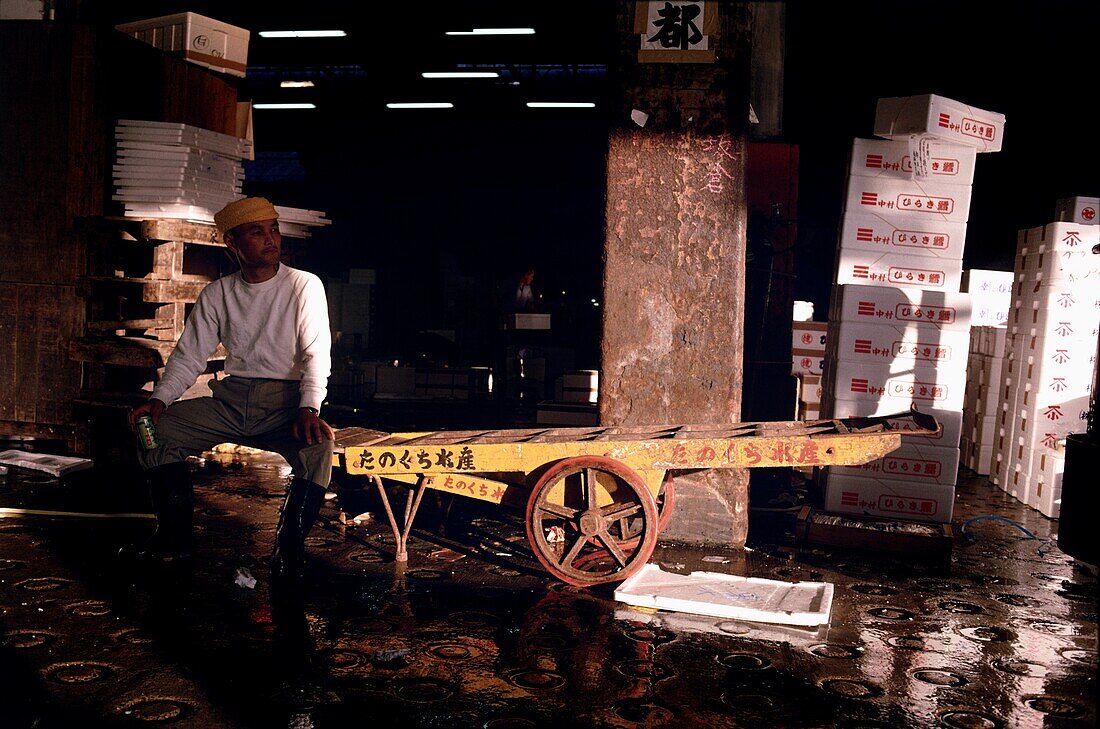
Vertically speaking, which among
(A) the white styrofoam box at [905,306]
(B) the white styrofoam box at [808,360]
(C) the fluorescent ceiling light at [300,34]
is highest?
(C) the fluorescent ceiling light at [300,34]

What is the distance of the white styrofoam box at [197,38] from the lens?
23.3 feet

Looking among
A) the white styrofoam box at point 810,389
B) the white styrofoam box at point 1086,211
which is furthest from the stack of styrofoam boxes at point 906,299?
the white styrofoam box at point 810,389

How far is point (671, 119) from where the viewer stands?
192 inches

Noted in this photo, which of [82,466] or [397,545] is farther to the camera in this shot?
[82,466]

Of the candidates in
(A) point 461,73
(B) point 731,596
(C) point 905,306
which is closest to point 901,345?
(C) point 905,306

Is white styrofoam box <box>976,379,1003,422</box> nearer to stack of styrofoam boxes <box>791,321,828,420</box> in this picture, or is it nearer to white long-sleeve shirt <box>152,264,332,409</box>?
stack of styrofoam boxes <box>791,321,828,420</box>

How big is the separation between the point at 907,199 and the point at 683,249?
1536 mm

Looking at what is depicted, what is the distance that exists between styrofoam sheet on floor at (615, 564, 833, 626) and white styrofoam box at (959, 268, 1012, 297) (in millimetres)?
5633

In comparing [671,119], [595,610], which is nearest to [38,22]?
[671,119]

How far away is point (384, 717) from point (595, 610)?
4.24ft

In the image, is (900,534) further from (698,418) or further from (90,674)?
(90,674)

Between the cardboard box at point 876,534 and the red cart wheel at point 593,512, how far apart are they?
52.0 inches

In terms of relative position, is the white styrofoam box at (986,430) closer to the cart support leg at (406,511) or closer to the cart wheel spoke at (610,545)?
the cart wheel spoke at (610,545)

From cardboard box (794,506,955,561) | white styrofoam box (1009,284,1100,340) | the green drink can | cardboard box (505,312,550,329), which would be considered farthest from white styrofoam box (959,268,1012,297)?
the green drink can
